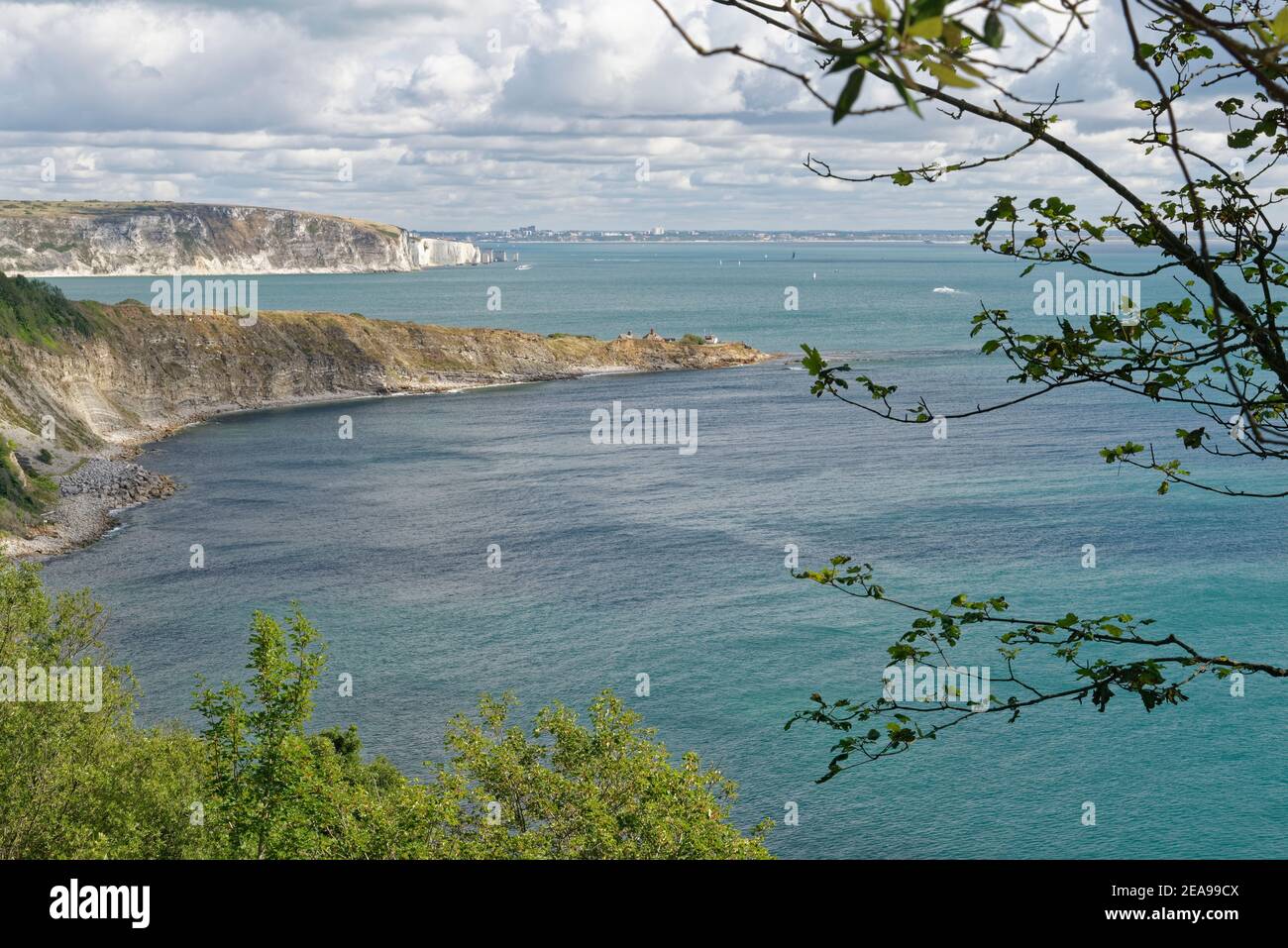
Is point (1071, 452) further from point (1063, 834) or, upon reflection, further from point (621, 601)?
point (1063, 834)

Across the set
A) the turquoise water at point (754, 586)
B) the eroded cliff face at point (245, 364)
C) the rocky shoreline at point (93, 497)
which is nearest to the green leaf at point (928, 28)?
the turquoise water at point (754, 586)

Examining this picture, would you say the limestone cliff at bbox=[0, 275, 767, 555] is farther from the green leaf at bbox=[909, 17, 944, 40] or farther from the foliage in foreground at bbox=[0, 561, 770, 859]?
the green leaf at bbox=[909, 17, 944, 40]

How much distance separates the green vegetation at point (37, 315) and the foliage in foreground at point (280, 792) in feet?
266

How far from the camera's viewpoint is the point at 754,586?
62344mm

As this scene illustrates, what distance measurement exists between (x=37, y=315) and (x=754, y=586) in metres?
73.6

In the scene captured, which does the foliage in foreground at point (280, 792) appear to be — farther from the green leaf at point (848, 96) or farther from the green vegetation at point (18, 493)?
the green vegetation at point (18, 493)

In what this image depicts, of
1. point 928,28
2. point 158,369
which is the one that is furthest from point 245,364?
point 928,28

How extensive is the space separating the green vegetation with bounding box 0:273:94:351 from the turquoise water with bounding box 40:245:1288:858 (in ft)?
47.4

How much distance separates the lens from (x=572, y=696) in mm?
47750

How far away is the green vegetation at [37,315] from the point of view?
98562 millimetres

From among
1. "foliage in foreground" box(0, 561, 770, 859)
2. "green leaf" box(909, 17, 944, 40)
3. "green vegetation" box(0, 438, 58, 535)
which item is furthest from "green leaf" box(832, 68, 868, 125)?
"green vegetation" box(0, 438, 58, 535)

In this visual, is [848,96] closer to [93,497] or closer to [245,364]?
[93,497]

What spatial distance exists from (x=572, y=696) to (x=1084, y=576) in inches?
1177
